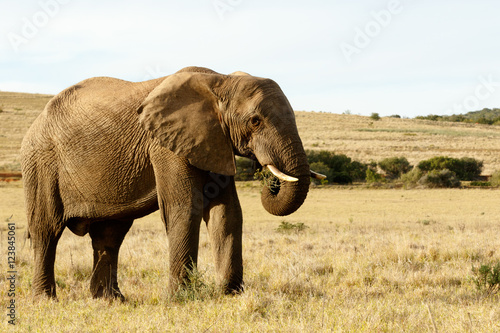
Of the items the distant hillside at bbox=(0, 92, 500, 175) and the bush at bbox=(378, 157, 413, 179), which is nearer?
the bush at bbox=(378, 157, 413, 179)

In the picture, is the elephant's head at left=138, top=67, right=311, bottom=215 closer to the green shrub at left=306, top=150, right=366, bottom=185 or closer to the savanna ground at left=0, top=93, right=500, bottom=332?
the savanna ground at left=0, top=93, right=500, bottom=332

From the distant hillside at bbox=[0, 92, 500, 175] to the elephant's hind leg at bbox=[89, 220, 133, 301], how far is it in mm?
36926

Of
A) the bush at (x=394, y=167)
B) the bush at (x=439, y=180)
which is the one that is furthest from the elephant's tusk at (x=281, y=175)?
the bush at (x=394, y=167)

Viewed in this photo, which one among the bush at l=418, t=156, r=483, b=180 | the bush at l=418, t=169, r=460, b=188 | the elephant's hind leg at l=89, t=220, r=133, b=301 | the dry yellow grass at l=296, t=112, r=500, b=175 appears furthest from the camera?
the dry yellow grass at l=296, t=112, r=500, b=175

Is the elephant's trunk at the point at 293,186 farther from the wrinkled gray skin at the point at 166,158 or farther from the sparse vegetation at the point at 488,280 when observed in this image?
the sparse vegetation at the point at 488,280

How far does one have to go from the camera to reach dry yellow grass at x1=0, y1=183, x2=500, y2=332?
19.4ft

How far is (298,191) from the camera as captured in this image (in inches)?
265

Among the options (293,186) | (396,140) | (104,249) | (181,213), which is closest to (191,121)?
(181,213)

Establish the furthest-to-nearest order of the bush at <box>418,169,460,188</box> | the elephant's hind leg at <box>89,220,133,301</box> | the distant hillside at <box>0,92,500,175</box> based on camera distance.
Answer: the distant hillside at <box>0,92,500,175</box>, the bush at <box>418,169,460,188</box>, the elephant's hind leg at <box>89,220,133,301</box>

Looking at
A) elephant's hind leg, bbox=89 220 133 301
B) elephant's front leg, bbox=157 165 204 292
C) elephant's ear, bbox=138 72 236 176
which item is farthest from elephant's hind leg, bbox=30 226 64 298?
elephant's ear, bbox=138 72 236 176

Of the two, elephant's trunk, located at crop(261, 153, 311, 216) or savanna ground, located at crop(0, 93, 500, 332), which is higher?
elephant's trunk, located at crop(261, 153, 311, 216)

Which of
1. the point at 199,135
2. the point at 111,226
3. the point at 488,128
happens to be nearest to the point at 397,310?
the point at 199,135

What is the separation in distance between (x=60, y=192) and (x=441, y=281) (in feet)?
17.4

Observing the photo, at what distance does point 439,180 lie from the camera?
37.5 m
